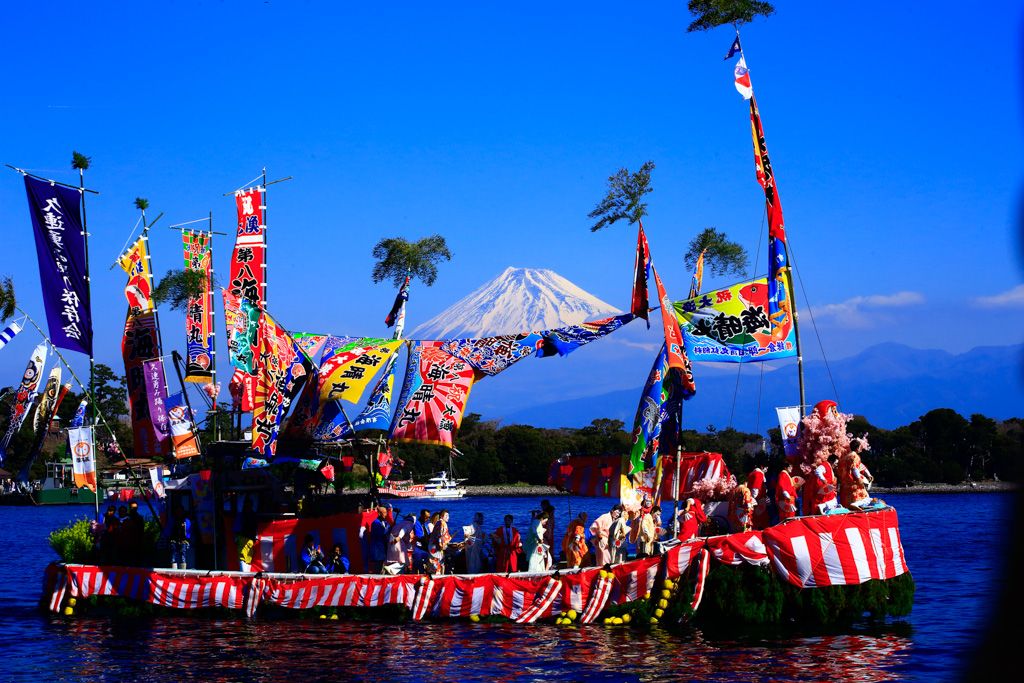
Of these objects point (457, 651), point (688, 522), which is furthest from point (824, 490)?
point (457, 651)

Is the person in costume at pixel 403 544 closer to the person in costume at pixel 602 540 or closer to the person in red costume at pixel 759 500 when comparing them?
the person in costume at pixel 602 540

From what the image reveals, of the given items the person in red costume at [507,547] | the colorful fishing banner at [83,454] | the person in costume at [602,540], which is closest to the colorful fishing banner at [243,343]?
the person in red costume at [507,547]

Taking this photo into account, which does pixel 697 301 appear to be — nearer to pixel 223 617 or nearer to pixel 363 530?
pixel 363 530

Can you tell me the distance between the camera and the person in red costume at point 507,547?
25.7m

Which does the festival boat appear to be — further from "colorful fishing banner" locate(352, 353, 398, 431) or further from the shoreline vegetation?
the shoreline vegetation

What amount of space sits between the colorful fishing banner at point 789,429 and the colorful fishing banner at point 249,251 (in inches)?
524

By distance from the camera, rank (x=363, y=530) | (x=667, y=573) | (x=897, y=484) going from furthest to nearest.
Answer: (x=897, y=484)
(x=363, y=530)
(x=667, y=573)

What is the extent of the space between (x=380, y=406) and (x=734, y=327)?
8.66m

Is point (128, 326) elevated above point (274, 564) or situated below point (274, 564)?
above

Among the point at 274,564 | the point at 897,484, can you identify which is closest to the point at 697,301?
the point at 274,564

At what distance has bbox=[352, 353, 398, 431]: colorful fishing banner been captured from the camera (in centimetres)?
2678

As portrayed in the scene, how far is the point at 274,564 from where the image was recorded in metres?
28.2

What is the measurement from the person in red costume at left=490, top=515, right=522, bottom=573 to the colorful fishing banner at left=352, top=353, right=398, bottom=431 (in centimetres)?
375

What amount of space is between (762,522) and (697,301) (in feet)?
16.2
